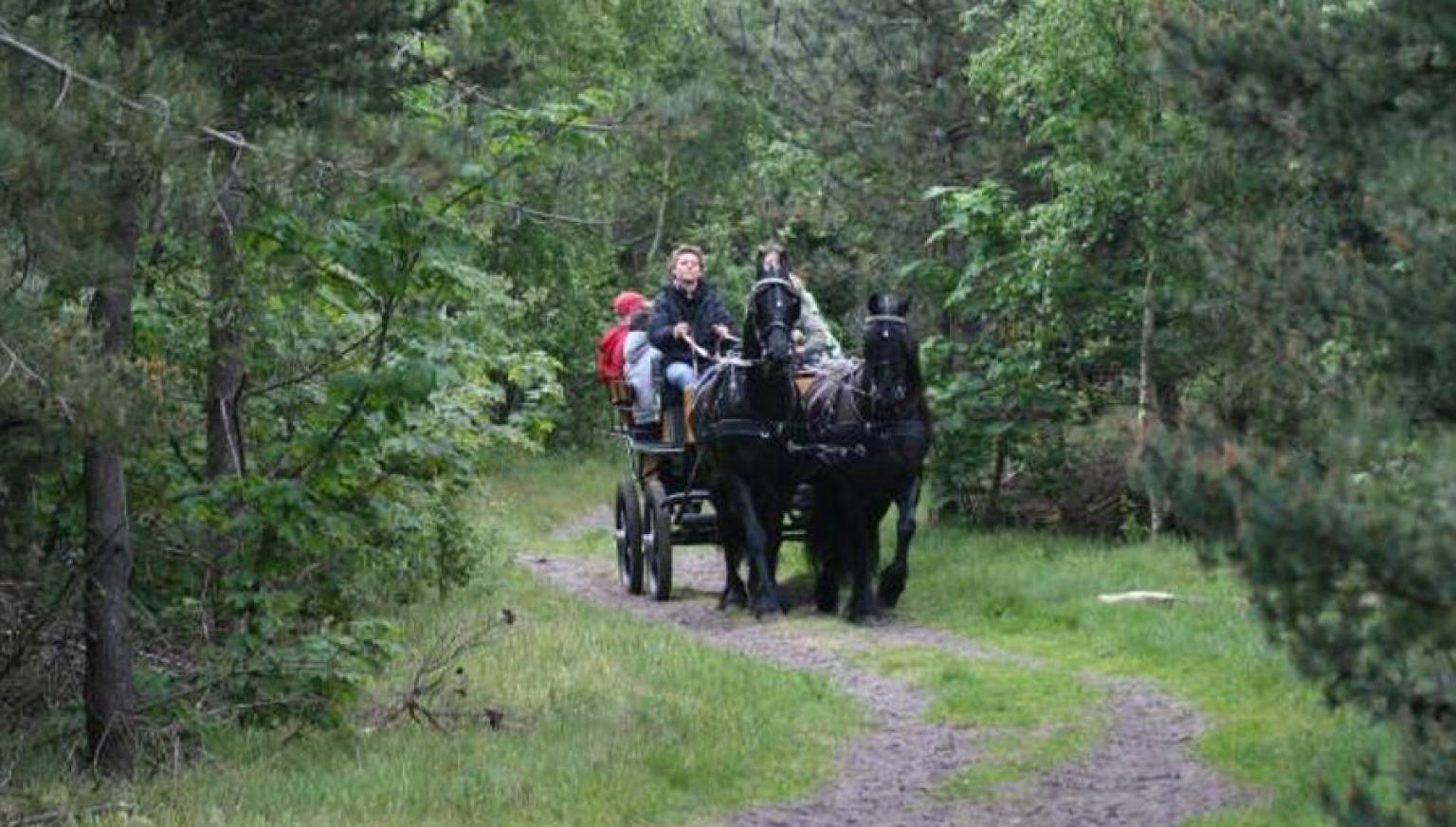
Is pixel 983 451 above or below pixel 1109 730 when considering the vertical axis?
above

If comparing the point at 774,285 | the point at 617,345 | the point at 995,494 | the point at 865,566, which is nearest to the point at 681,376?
the point at 617,345

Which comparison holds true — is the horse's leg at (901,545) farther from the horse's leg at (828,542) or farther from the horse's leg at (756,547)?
the horse's leg at (756,547)

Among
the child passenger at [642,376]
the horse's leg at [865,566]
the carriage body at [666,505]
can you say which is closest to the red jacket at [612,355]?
the carriage body at [666,505]

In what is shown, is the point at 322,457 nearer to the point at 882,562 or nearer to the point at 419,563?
the point at 419,563

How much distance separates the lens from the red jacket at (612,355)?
722 inches

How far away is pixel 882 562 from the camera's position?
17.9 metres

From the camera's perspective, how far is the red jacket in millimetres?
18344

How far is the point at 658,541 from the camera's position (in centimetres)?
1673

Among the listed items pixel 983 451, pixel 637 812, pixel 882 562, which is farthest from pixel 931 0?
pixel 637 812

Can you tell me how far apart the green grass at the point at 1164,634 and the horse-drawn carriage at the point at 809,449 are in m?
0.81

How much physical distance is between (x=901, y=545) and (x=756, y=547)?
3.46 feet

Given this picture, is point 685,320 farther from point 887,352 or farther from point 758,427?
point 887,352

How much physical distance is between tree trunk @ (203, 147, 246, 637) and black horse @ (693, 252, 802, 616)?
13.6ft

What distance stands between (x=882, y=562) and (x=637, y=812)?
9.27m
